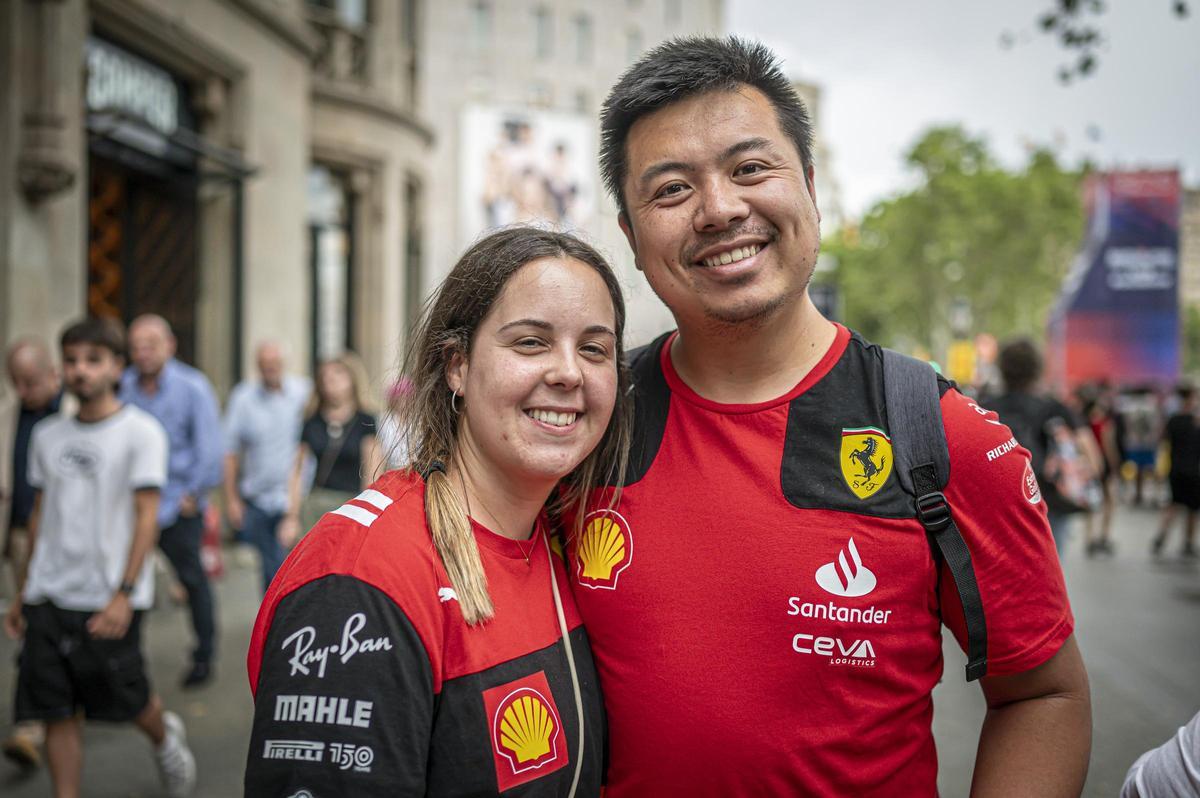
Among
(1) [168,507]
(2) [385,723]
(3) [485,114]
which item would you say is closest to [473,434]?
(2) [385,723]

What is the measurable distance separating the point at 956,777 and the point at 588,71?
44520mm

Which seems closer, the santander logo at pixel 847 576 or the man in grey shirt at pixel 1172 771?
the man in grey shirt at pixel 1172 771

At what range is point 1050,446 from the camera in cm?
694

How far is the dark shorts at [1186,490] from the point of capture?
442 inches

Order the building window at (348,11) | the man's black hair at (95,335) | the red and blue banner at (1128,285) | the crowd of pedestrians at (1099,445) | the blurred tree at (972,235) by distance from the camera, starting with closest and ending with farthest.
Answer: the man's black hair at (95,335) < the crowd of pedestrians at (1099,445) < the building window at (348,11) < the red and blue banner at (1128,285) < the blurred tree at (972,235)

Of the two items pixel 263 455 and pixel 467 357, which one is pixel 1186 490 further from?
pixel 467 357

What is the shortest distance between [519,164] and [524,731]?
23455 mm

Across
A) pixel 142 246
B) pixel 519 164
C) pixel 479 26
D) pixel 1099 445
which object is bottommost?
pixel 1099 445

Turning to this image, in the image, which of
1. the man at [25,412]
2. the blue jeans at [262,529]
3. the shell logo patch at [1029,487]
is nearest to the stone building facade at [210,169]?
the man at [25,412]

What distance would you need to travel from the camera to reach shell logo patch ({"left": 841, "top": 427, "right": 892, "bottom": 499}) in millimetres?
1787

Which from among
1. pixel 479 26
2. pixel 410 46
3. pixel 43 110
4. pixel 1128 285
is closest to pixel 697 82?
pixel 43 110

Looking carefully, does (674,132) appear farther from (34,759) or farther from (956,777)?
(34,759)

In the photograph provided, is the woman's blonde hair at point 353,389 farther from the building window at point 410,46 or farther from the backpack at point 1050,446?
the building window at point 410,46

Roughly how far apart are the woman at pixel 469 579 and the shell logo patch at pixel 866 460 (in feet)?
1.50
